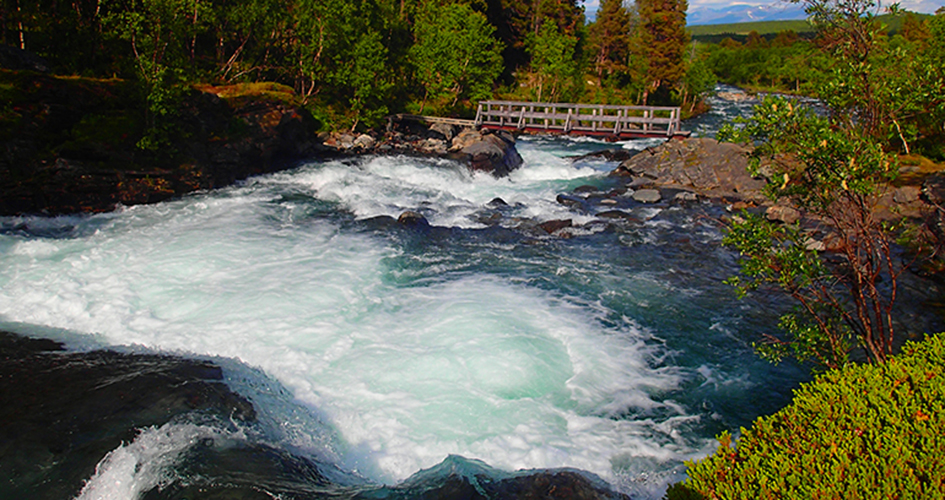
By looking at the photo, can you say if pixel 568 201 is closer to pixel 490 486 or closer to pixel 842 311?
pixel 842 311

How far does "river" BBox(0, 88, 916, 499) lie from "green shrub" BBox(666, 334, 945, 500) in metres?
2.11

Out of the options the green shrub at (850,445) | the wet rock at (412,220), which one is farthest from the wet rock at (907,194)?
the green shrub at (850,445)

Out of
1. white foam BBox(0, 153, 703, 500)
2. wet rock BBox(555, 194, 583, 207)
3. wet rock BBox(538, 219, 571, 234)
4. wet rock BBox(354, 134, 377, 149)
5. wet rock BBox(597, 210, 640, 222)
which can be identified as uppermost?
wet rock BBox(354, 134, 377, 149)

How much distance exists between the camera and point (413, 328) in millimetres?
10258

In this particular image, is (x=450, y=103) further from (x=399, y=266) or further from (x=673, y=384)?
(x=673, y=384)

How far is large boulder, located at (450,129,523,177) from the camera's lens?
25.5 m

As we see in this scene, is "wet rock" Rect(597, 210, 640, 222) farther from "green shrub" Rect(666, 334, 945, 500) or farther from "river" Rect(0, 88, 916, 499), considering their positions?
"green shrub" Rect(666, 334, 945, 500)

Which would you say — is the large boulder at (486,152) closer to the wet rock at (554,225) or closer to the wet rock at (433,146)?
the wet rock at (433,146)

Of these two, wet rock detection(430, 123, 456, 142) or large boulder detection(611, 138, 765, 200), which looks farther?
wet rock detection(430, 123, 456, 142)

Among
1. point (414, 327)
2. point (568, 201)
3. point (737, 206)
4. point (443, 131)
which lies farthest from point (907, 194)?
point (443, 131)

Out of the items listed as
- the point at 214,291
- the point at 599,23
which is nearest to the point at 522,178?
the point at 214,291

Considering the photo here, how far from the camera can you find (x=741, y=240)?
6.77 m

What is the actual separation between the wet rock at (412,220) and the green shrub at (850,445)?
498 inches

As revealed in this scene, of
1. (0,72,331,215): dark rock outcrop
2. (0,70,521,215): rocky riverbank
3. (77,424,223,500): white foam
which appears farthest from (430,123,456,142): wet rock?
(77,424,223,500): white foam
